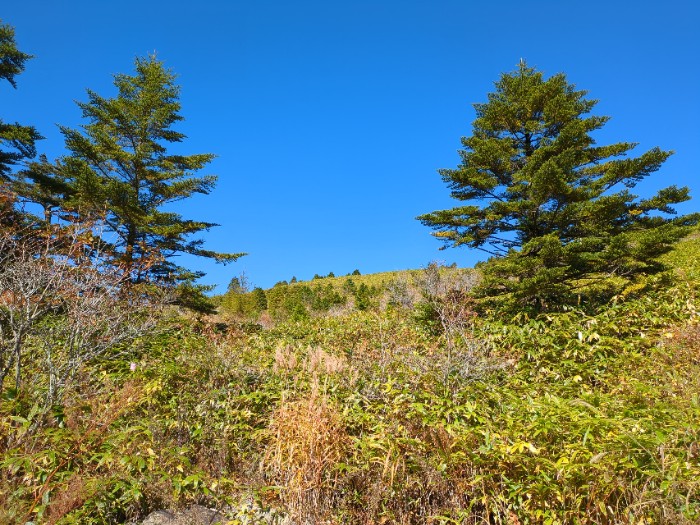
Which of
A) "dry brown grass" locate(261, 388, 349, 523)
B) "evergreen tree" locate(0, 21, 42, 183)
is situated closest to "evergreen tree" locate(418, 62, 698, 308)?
"dry brown grass" locate(261, 388, 349, 523)

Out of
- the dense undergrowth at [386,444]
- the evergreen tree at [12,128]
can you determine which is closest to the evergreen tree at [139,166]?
the evergreen tree at [12,128]

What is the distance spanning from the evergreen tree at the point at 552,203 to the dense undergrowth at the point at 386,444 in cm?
301

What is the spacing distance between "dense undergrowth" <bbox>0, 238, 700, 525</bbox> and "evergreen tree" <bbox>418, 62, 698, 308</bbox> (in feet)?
9.88

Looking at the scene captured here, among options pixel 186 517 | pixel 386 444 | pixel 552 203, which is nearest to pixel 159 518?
pixel 186 517

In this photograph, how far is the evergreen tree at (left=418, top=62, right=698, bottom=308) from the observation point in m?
7.98

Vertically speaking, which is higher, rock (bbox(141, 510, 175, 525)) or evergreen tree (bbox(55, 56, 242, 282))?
evergreen tree (bbox(55, 56, 242, 282))

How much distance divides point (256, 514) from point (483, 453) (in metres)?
1.78

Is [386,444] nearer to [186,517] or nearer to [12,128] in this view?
[186,517]

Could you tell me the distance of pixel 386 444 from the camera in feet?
10.9

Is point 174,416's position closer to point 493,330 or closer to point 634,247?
point 493,330

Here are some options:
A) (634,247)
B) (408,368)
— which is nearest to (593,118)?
(634,247)

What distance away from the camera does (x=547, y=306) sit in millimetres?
8445

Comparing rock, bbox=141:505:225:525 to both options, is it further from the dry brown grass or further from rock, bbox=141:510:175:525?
the dry brown grass

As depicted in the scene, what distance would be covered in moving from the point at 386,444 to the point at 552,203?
7.56 m
